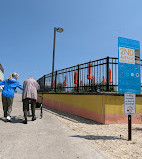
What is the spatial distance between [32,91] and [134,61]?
3.44 meters

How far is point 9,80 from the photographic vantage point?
221 inches

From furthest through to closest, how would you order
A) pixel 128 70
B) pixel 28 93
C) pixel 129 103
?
pixel 28 93, pixel 128 70, pixel 129 103

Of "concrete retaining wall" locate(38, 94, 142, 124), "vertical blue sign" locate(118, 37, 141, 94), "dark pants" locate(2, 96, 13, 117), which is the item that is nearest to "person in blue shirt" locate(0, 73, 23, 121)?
"dark pants" locate(2, 96, 13, 117)

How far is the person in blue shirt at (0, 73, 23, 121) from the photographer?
18.0 feet

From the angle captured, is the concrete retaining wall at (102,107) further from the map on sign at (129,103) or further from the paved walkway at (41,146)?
the paved walkway at (41,146)

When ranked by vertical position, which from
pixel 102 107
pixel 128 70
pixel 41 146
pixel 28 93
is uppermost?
pixel 128 70

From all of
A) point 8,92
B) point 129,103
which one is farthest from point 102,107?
point 8,92

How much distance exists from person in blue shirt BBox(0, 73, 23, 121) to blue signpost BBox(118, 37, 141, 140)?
360 centimetres

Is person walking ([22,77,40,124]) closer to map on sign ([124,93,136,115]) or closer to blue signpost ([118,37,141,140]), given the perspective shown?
blue signpost ([118,37,141,140])

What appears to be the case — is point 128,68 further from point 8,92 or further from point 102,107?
point 8,92

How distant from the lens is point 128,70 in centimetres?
434

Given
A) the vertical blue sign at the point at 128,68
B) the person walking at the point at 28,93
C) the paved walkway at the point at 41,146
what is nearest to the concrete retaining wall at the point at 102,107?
the vertical blue sign at the point at 128,68

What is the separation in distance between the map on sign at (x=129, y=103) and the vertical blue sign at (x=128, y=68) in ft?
0.48

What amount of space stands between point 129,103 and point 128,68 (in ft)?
3.15
